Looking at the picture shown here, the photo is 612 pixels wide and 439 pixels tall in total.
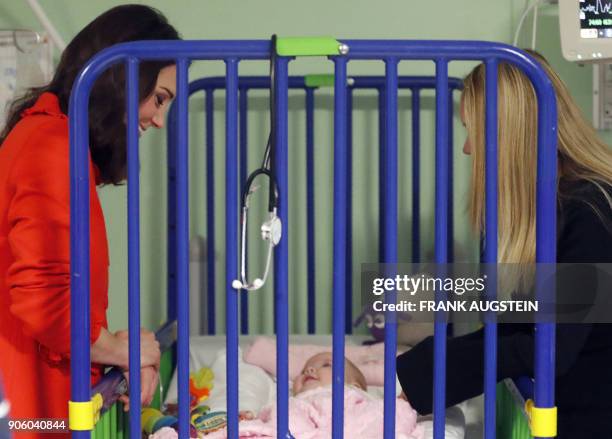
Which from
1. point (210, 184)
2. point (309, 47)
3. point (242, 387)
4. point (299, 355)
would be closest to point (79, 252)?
point (309, 47)

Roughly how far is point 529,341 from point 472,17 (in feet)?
4.94

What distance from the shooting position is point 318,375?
7.98ft

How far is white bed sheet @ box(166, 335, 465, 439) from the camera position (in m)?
2.13

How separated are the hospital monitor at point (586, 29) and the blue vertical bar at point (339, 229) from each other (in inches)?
46.7

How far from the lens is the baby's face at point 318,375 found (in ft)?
7.87

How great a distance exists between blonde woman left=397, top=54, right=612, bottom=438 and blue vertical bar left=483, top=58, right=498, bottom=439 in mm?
147

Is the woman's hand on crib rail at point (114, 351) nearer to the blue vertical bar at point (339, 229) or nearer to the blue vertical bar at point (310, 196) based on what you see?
the blue vertical bar at point (339, 229)

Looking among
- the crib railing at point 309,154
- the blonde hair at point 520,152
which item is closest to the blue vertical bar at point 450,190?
the crib railing at point 309,154

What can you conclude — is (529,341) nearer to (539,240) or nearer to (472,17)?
(539,240)

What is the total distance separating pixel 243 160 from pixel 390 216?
4.54ft

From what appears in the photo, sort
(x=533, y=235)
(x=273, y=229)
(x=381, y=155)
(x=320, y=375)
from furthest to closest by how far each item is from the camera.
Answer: (x=381, y=155) < (x=320, y=375) < (x=533, y=235) < (x=273, y=229)

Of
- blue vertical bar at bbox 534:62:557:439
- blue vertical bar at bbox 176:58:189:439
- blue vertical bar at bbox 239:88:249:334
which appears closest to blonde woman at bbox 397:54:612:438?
blue vertical bar at bbox 534:62:557:439

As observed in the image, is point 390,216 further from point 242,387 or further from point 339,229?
point 242,387

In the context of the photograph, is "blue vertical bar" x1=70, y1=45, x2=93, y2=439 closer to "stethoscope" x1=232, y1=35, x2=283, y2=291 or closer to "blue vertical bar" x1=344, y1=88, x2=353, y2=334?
"stethoscope" x1=232, y1=35, x2=283, y2=291
